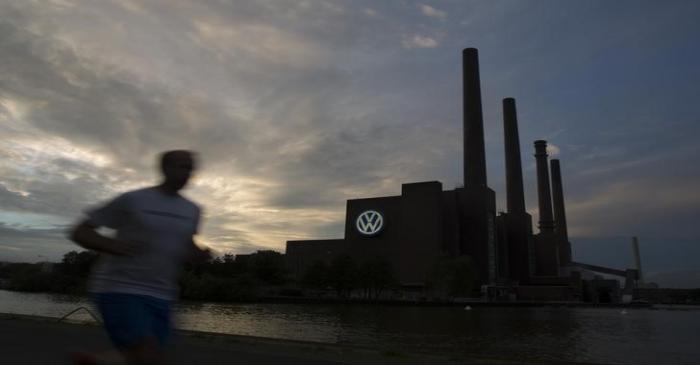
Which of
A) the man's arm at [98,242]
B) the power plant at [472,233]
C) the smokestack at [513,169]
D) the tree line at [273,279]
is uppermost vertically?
the smokestack at [513,169]

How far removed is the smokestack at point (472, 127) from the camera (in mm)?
104875

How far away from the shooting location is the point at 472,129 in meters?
105

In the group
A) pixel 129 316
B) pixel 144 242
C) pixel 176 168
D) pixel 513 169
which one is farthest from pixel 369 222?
pixel 129 316

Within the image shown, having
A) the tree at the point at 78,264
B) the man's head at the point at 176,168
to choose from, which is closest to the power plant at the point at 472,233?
the tree at the point at 78,264

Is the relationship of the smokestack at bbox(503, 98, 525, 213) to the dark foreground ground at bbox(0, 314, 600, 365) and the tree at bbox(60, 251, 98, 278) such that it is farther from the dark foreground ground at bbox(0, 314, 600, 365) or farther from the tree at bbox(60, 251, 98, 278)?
the dark foreground ground at bbox(0, 314, 600, 365)

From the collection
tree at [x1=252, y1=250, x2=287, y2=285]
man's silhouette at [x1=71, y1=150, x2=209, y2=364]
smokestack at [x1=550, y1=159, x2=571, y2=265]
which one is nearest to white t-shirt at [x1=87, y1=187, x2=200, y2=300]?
man's silhouette at [x1=71, y1=150, x2=209, y2=364]

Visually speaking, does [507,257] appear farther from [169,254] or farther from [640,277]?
[169,254]

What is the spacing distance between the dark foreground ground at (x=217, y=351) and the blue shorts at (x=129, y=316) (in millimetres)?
4840

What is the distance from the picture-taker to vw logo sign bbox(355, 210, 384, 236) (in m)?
110

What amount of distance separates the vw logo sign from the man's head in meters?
106

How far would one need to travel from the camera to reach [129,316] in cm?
303

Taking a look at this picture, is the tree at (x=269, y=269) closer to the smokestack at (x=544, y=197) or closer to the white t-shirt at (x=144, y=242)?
the smokestack at (x=544, y=197)

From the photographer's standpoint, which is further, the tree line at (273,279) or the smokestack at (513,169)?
the smokestack at (513,169)

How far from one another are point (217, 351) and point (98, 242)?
738 centimetres
